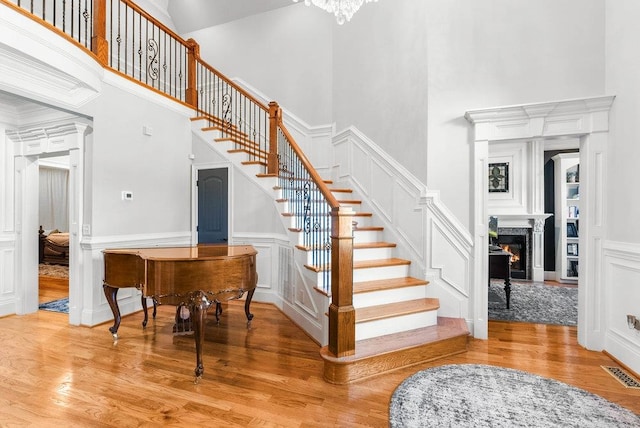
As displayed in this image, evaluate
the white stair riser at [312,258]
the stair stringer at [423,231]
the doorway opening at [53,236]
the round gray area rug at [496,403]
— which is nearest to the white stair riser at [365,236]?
the stair stringer at [423,231]

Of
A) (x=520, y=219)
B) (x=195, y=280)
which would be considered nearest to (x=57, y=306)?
(x=195, y=280)

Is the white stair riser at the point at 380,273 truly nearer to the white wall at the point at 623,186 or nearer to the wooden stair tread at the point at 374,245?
the wooden stair tread at the point at 374,245

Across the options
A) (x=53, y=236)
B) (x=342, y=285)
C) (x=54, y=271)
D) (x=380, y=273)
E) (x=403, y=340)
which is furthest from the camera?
(x=53, y=236)

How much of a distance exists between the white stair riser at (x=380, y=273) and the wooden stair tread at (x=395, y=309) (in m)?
0.36

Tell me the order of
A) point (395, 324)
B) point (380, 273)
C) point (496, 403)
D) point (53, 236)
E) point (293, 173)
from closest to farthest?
1. point (496, 403)
2. point (395, 324)
3. point (380, 273)
4. point (293, 173)
5. point (53, 236)

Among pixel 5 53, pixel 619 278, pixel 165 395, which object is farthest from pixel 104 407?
pixel 619 278

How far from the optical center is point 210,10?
6.52 meters

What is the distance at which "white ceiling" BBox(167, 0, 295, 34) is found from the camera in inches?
243

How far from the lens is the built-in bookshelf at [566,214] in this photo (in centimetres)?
613

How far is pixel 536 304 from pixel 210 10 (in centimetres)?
800

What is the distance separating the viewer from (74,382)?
2438 millimetres

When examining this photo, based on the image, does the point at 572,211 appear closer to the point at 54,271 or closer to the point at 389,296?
the point at 389,296

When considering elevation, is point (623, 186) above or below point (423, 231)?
above

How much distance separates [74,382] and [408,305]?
2917mm
